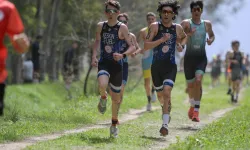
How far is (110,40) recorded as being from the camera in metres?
12.0

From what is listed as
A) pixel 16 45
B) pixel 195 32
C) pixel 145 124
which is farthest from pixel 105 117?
pixel 16 45

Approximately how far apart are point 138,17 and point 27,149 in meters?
18.6

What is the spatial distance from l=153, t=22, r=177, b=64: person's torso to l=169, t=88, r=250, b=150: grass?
1.53 meters

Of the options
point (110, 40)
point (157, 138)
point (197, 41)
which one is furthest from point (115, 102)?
point (197, 41)

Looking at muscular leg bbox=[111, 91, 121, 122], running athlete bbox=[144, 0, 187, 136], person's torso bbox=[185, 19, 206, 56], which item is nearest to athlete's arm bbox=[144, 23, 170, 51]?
running athlete bbox=[144, 0, 187, 136]

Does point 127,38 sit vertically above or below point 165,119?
above

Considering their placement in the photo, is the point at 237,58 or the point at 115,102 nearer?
the point at 115,102

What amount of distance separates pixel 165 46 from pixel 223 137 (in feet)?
6.89

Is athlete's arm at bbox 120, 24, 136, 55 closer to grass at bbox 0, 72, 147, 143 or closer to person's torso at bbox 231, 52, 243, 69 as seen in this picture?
grass at bbox 0, 72, 147, 143

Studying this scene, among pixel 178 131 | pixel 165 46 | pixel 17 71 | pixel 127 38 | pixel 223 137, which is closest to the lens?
pixel 223 137

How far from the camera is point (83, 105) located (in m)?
18.5

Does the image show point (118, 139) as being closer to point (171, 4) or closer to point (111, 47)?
point (111, 47)

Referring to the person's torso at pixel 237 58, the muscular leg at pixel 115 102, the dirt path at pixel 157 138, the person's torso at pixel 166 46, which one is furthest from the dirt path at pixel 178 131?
the person's torso at pixel 237 58

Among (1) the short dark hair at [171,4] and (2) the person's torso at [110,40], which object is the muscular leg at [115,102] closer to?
(2) the person's torso at [110,40]
